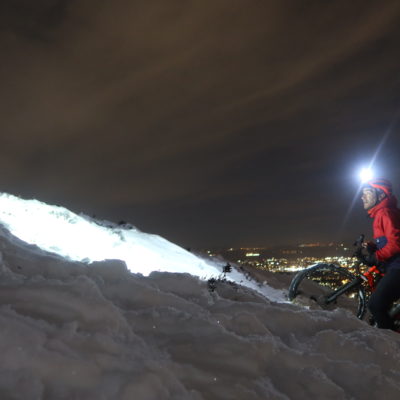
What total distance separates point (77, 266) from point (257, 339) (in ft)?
7.78

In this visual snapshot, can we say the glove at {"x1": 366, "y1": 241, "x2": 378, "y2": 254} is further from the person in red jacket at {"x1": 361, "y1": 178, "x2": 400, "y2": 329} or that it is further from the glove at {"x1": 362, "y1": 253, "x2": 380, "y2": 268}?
the person in red jacket at {"x1": 361, "y1": 178, "x2": 400, "y2": 329}

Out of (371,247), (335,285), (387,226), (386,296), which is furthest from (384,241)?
(335,285)

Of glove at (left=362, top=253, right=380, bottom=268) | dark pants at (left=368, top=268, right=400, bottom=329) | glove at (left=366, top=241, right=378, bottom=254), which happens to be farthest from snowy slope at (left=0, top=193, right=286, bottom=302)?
dark pants at (left=368, top=268, right=400, bottom=329)

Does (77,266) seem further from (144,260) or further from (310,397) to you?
(144,260)

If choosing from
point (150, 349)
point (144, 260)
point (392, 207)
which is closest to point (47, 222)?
point (144, 260)

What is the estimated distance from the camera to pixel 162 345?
3.39 m

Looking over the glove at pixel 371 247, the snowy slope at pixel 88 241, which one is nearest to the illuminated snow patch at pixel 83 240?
the snowy slope at pixel 88 241

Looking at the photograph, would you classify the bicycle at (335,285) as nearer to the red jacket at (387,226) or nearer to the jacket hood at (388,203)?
the red jacket at (387,226)

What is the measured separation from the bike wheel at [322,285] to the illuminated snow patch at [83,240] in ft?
8.31

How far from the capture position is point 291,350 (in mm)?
3645

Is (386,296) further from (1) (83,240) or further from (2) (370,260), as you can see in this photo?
(1) (83,240)

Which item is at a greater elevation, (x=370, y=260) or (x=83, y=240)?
(x=83, y=240)

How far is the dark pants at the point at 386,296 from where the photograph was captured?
→ 577 cm

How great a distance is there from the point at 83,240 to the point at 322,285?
5696mm
